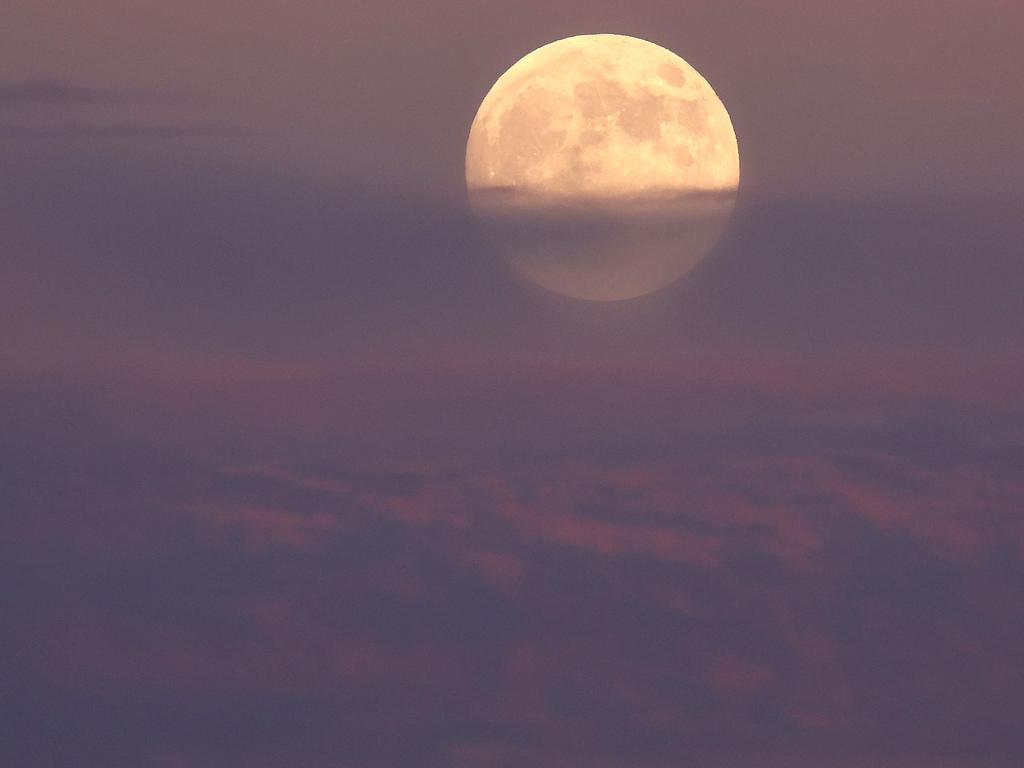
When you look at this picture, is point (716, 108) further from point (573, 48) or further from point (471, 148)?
point (471, 148)

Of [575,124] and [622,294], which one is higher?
[575,124]

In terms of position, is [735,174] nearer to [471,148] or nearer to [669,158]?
[669,158]

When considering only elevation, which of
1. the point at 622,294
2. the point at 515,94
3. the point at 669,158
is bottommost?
the point at 622,294

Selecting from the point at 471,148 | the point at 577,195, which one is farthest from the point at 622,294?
the point at 471,148

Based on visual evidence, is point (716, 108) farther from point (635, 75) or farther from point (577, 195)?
point (577, 195)

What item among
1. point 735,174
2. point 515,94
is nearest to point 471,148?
point 515,94

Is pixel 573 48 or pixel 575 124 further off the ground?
pixel 573 48

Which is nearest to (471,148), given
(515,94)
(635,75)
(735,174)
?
(515,94)
